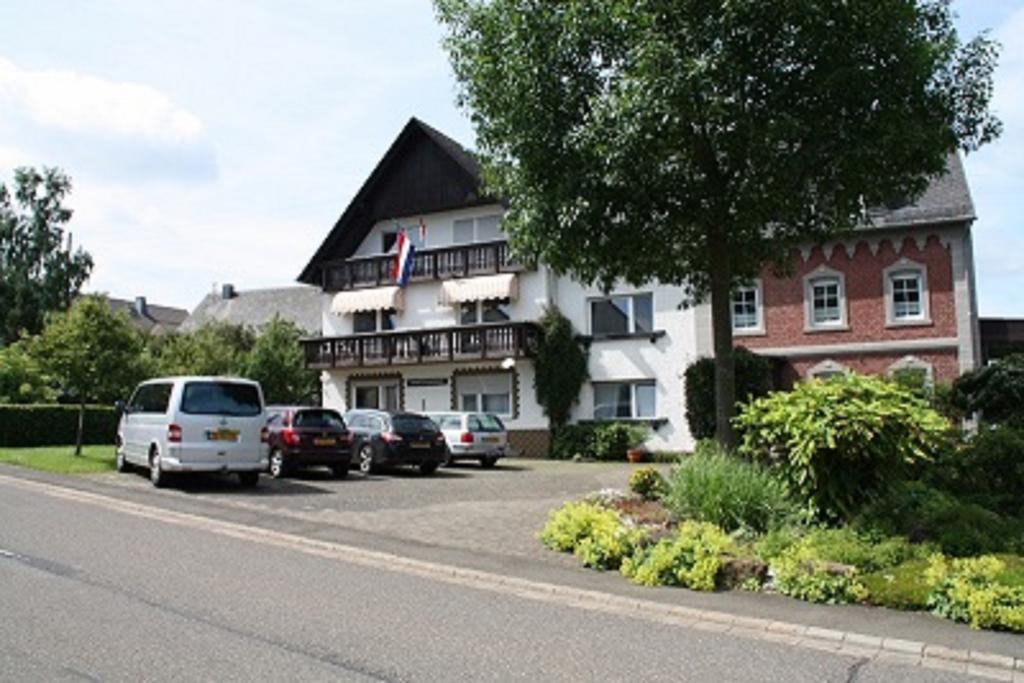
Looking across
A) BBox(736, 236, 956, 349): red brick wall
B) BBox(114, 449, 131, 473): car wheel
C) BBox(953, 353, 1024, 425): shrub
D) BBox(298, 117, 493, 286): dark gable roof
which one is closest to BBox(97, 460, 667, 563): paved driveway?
BBox(114, 449, 131, 473): car wheel

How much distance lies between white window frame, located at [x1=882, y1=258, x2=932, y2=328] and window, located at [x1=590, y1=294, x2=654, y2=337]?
294 inches

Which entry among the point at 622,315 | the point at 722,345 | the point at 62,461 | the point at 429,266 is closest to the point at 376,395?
the point at 429,266

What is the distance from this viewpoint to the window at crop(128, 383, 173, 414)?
17.6 metres

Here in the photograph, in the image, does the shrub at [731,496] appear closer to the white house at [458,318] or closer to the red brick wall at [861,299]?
the white house at [458,318]

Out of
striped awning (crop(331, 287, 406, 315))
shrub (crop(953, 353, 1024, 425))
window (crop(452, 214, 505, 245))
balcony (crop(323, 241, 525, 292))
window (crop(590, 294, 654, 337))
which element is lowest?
shrub (crop(953, 353, 1024, 425))

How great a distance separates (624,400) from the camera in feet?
104

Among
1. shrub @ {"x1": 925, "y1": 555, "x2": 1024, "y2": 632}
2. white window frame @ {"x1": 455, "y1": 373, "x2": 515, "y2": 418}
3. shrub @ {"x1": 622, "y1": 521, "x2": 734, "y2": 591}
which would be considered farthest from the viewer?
white window frame @ {"x1": 455, "y1": 373, "x2": 515, "y2": 418}

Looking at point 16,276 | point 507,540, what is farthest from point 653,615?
point 16,276

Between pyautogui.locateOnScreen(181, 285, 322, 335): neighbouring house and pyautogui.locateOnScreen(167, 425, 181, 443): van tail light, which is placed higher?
pyautogui.locateOnScreen(181, 285, 322, 335): neighbouring house

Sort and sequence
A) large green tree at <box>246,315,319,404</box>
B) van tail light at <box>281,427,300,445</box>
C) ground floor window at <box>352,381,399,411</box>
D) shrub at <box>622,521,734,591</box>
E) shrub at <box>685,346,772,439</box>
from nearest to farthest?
shrub at <box>622,521,734,591</box> < van tail light at <box>281,427,300,445</box> < shrub at <box>685,346,772,439</box> < ground floor window at <box>352,381,399,411</box> < large green tree at <box>246,315,319,404</box>

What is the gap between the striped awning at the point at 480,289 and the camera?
1289 inches

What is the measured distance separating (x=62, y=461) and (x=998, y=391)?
20.6m

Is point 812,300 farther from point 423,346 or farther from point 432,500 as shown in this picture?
point 432,500

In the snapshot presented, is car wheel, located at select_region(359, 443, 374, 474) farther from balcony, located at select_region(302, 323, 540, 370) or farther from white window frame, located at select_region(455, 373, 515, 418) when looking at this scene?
white window frame, located at select_region(455, 373, 515, 418)
